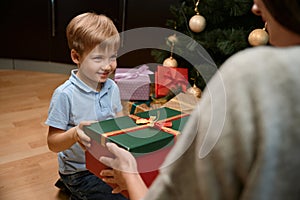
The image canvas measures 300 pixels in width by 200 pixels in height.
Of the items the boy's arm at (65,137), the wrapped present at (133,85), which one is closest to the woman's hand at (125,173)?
the boy's arm at (65,137)

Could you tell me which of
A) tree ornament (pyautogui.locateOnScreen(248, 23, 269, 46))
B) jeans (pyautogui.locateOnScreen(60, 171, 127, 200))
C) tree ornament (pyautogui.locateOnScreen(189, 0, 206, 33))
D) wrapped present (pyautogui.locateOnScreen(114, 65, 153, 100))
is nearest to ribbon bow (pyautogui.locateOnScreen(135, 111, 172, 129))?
jeans (pyautogui.locateOnScreen(60, 171, 127, 200))

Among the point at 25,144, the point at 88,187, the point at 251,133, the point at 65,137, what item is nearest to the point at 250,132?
the point at 251,133

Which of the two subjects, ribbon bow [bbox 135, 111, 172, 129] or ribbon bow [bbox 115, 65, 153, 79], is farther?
ribbon bow [bbox 115, 65, 153, 79]

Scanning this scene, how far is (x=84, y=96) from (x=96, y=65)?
121 mm

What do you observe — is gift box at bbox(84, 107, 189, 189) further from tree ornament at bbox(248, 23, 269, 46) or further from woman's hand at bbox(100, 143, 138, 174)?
tree ornament at bbox(248, 23, 269, 46)

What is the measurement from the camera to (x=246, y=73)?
0.31 meters

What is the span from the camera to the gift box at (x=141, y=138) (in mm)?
821

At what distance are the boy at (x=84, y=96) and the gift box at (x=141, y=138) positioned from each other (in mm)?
214

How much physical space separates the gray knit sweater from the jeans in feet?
3.03

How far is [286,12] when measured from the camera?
0.34 m

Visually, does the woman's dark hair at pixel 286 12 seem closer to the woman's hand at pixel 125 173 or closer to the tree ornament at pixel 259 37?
the woman's hand at pixel 125 173

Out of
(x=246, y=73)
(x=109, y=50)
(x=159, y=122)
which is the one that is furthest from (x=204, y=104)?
(x=109, y=50)

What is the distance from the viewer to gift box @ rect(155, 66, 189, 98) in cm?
163

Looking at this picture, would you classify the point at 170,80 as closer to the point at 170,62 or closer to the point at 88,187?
the point at 170,62
